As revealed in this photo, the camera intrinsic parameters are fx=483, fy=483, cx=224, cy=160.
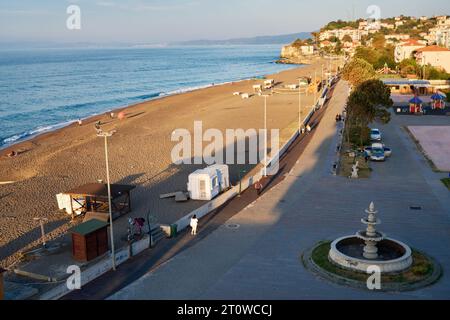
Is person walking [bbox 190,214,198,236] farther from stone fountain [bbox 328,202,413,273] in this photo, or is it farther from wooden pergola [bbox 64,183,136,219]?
stone fountain [bbox 328,202,413,273]

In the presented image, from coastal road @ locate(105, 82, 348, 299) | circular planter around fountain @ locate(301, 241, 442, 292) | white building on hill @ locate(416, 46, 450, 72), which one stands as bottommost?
coastal road @ locate(105, 82, 348, 299)

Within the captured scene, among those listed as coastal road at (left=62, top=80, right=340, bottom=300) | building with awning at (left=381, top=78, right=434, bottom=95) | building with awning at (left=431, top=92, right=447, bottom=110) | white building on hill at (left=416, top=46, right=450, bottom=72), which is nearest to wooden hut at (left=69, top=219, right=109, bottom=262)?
coastal road at (left=62, top=80, right=340, bottom=300)

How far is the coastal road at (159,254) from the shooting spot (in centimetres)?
1347

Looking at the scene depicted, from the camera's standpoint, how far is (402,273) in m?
13.5

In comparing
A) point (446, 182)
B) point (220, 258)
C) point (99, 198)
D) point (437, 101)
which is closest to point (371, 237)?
point (220, 258)

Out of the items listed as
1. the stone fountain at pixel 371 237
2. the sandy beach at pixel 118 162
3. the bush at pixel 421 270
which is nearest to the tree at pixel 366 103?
the sandy beach at pixel 118 162

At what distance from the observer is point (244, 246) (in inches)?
635

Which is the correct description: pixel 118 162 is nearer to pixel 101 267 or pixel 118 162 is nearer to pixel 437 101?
pixel 101 267

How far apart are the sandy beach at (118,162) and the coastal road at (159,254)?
1897 mm

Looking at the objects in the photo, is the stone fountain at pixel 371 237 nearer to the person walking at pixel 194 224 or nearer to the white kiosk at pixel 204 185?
the person walking at pixel 194 224

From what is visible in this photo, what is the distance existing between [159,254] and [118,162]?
16299mm

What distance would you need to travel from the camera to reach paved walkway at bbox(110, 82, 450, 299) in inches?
508

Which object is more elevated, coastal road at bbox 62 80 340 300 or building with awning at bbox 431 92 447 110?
building with awning at bbox 431 92 447 110
